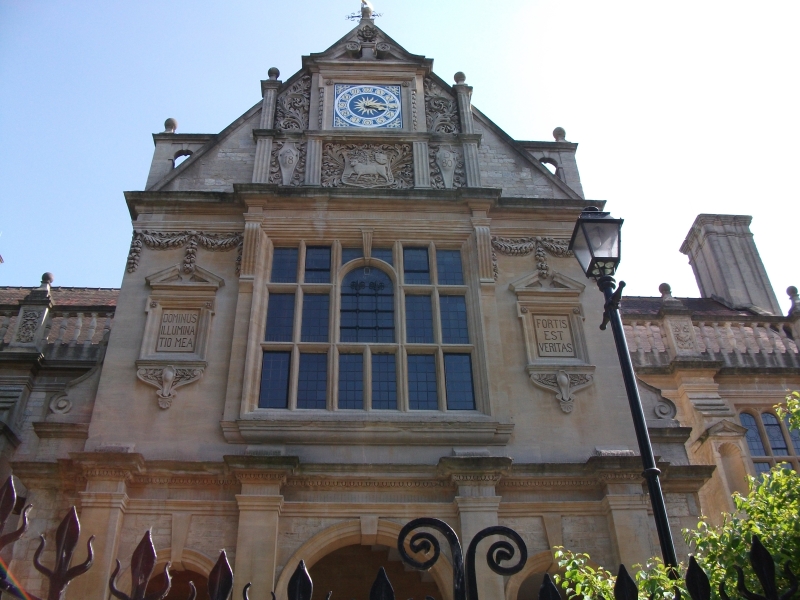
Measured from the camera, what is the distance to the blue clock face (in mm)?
16844

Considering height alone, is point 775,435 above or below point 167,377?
above

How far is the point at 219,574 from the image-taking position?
13.9 ft

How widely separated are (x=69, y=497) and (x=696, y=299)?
18496 mm

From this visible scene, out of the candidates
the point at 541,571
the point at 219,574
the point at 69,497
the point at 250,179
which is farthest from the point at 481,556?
the point at 250,179

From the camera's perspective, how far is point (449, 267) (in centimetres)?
1503

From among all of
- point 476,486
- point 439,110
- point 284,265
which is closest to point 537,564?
point 476,486

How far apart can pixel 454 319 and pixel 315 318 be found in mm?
2590

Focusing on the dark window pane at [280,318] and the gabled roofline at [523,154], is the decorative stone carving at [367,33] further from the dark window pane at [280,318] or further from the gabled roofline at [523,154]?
the dark window pane at [280,318]

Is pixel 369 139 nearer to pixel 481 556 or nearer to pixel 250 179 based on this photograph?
pixel 250 179

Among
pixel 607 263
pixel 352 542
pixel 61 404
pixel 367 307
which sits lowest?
pixel 352 542

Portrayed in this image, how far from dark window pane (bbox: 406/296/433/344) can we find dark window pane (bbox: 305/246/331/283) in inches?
65.9

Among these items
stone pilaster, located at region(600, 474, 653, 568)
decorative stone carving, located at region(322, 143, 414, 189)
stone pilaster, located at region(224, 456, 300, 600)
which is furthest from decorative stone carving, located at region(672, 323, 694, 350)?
stone pilaster, located at region(224, 456, 300, 600)

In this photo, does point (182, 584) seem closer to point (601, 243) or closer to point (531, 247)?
point (531, 247)

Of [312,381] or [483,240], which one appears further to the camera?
[483,240]
